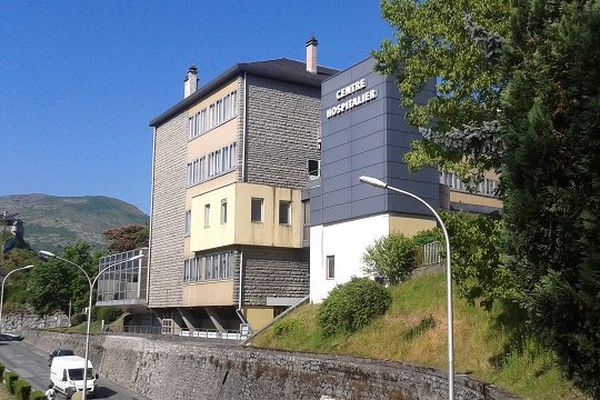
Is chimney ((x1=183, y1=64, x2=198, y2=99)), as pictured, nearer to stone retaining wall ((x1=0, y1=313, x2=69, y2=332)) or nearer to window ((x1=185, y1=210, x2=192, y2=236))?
window ((x1=185, y1=210, x2=192, y2=236))

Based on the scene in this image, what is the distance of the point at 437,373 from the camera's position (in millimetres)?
17641

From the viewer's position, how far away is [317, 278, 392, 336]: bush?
26906mm

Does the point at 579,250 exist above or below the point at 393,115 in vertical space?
below

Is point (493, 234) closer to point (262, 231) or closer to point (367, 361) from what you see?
point (367, 361)

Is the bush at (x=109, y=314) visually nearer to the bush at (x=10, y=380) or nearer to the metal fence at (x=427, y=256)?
the bush at (x=10, y=380)

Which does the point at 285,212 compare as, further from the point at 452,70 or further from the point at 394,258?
the point at 452,70

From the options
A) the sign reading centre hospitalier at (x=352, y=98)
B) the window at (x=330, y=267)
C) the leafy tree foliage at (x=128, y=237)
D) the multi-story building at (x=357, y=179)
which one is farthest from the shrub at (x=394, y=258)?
the leafy tree foliage at (x=128, y=237)

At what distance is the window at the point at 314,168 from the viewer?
41.9 m

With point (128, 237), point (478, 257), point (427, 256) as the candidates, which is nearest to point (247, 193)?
point (427, 256)

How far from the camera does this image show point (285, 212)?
133ft

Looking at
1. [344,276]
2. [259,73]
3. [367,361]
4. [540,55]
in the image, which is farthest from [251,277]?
[540,55]

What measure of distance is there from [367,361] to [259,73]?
23.0 metres

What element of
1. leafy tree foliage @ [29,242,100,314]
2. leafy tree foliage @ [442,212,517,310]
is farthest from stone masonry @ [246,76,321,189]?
leafy tree foliage @ [29,242,100,314]

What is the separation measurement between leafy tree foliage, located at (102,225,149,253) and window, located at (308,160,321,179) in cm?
4560
